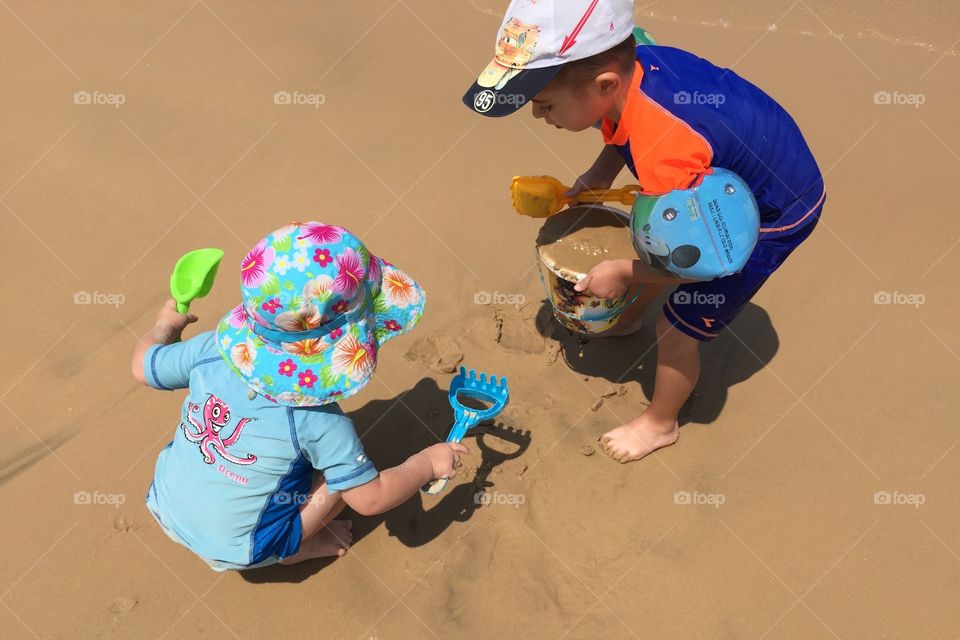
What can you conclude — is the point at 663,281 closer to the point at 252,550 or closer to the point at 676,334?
the point at 676,334

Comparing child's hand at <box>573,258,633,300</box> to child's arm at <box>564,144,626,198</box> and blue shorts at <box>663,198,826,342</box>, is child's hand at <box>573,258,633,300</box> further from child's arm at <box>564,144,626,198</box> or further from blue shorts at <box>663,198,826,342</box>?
child's arm at <box>564,144,626,198</box>

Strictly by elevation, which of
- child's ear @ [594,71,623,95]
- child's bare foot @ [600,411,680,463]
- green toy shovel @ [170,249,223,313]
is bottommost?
child's bare foot @ [600,411,680,463]

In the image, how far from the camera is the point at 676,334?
2.16 meters

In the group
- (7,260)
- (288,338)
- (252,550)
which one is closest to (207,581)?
(252,550)

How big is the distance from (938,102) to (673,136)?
2085 millimetres

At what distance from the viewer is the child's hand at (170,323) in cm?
191

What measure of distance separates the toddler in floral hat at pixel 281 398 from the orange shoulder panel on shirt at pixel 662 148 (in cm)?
59

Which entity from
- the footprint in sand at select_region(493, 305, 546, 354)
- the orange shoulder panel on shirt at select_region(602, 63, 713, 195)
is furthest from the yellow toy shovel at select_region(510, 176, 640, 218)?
the footprint in sand at select_region(493, 305, 546, 354)

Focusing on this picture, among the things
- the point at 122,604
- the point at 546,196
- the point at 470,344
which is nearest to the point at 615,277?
the point at 546,196

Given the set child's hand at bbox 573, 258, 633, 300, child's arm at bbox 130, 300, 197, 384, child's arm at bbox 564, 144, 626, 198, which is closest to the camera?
child's arm at bbox 130, 300, 197, 384

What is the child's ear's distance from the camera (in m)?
1.74

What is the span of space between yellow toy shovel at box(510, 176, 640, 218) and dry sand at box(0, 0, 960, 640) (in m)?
0.50

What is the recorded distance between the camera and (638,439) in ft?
7.66

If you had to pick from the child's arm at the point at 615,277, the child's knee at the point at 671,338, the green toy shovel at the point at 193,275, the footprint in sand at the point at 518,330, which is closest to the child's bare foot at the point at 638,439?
the child's knee at the point at 671,338
